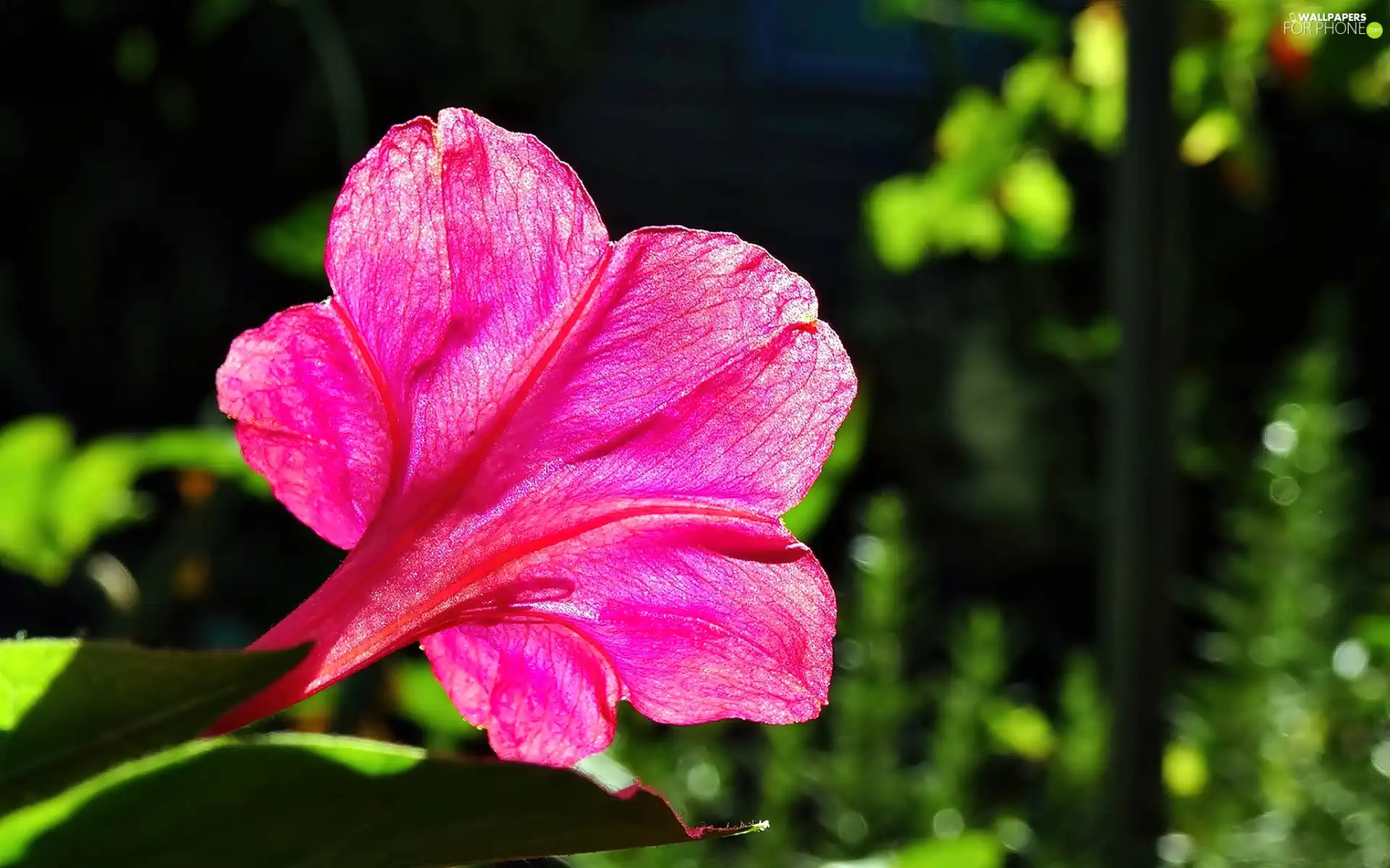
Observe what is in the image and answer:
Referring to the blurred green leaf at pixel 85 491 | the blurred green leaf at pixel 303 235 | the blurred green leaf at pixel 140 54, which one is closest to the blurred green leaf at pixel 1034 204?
the blurred green leaf at pixel 303 235

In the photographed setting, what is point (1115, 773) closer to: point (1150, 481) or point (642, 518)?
point (1150, 481)

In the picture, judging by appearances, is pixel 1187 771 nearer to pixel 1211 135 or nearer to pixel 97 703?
pixel 1211 135

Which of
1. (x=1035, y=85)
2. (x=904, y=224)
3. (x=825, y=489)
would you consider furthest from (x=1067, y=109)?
(x=825, y=489)

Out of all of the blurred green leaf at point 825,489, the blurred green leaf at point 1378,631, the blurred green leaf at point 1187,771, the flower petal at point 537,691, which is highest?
the flower petal at point 537,691

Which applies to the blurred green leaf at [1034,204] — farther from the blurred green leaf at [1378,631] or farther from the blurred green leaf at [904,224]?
the blurred green leaf at [1378,631]

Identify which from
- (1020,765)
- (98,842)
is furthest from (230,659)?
(1020,765)

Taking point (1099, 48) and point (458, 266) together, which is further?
point (1099, 48)
